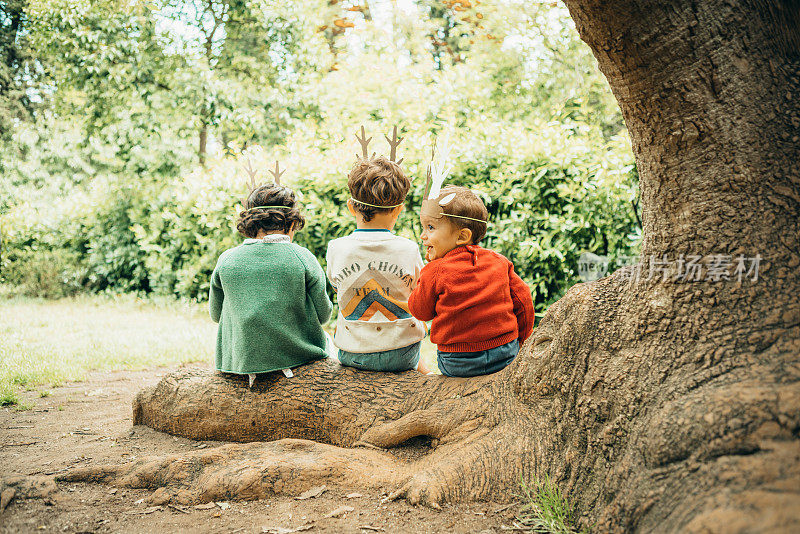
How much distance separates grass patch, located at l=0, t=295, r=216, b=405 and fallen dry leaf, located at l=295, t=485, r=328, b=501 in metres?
3.52

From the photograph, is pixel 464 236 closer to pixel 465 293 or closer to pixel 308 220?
pixel 465 293

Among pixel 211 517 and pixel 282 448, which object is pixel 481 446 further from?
pixel 211 517

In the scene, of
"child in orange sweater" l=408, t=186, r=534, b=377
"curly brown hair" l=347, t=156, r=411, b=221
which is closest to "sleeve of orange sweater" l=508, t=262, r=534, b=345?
"child in orange sweater" l=408, t=186, r=534, b=377

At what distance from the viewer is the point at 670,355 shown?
2.37 meters

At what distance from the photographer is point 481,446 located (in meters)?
2.80

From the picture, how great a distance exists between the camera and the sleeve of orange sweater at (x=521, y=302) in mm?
3389

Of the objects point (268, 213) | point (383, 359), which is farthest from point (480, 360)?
point (268, 213)

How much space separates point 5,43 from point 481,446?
1848 cm

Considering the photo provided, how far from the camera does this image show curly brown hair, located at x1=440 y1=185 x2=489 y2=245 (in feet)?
10.8

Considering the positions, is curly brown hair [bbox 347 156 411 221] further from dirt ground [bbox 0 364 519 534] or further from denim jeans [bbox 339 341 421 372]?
dirt ground [bbox 0 364 519 534]

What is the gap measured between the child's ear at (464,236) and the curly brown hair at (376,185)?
457 millimetres

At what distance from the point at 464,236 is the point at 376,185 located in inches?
24.5

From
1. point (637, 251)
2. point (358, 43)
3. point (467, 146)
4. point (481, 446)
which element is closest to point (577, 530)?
point (481, 446)


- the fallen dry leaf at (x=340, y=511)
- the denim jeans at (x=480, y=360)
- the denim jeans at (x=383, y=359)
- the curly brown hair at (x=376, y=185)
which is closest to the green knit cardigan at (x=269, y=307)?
the denim jeans at (x=383, y=359)
